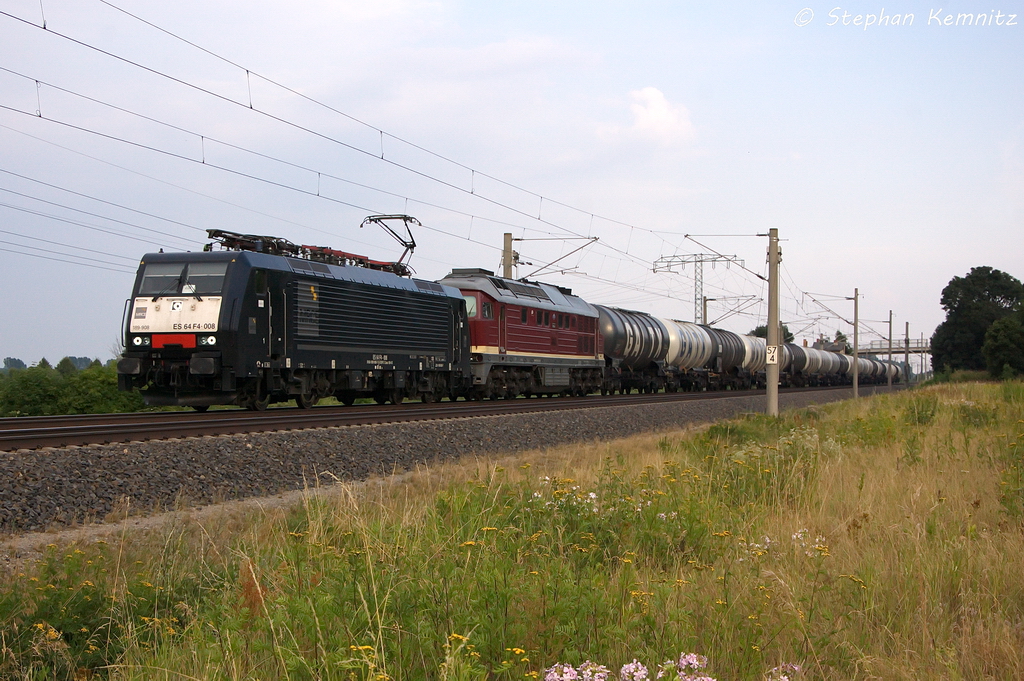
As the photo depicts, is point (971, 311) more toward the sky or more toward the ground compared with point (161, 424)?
more toward the sky

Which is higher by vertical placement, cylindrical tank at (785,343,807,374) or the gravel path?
cylindrical tank at (785,343,807,374)

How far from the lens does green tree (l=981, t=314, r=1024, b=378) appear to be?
60.1 m

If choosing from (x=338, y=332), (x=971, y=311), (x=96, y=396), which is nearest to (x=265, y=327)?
(x=338, y=332)

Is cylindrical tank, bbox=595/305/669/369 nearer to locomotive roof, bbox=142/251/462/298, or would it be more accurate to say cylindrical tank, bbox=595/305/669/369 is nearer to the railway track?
locomotive roof, bbox=142/251/462/298

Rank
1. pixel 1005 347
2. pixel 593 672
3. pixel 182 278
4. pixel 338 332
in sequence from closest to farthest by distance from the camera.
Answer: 1. pixel 593 672
2. pixel 182 278
3. pixel 338 332
4. pixel 1005 347

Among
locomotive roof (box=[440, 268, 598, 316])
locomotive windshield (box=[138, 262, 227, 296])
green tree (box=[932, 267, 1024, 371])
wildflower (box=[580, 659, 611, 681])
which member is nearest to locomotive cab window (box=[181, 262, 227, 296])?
locomotive windshield (box=[138, 262, 227, 296])

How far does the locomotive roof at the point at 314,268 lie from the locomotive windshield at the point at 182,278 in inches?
5.4

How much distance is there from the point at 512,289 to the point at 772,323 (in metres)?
9.26

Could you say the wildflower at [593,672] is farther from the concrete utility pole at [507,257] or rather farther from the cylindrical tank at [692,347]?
the cylindrical tank at [692,347]

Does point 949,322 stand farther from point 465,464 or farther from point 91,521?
point 91,521

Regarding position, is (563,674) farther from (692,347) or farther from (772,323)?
(692,347)

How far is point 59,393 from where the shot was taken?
75.4 feet

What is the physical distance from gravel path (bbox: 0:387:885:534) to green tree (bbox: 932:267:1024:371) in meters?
76.4

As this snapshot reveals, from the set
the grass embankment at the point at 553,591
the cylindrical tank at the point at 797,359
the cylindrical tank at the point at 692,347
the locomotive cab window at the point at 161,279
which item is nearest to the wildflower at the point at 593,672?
the grass embankment at the point at 553,591
